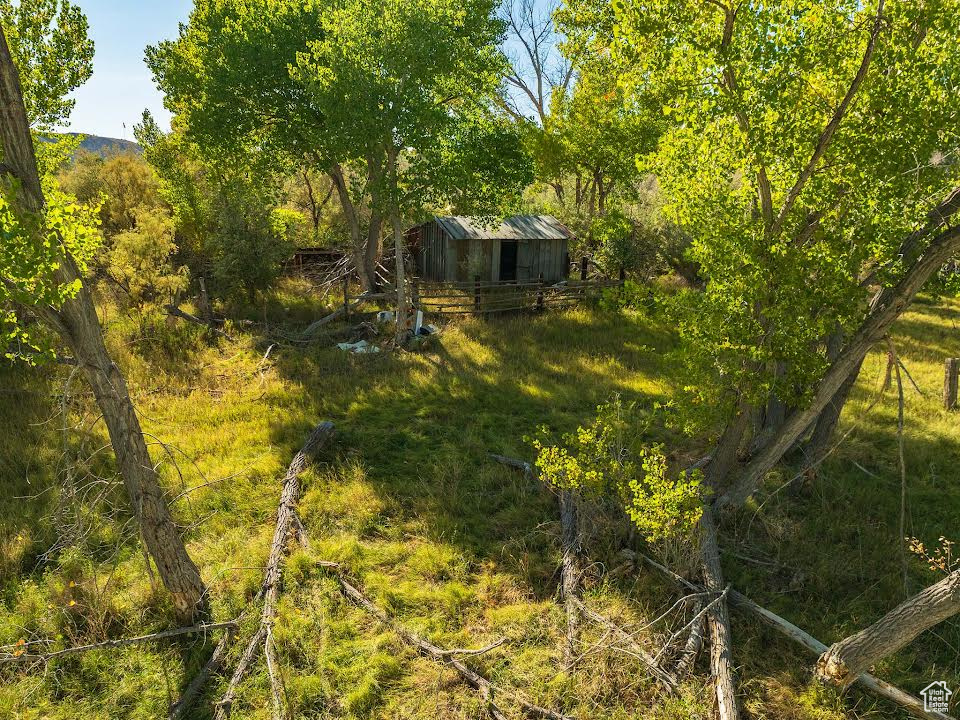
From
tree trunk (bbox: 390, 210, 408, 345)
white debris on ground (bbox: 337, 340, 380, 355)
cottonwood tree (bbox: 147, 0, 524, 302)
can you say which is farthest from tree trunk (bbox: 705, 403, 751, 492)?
cottonwood tree (bbox: 147, 0, 524, 302)

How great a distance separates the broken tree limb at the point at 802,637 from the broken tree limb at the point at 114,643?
486 centimetres

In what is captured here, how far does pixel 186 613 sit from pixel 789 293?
729cm

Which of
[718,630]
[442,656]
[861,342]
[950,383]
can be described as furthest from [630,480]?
[950,383]

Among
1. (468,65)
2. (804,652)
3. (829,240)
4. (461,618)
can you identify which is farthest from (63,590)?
(468,65)

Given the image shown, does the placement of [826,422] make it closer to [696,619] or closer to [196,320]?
[696,619]

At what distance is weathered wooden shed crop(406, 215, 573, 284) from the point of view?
20641 mm

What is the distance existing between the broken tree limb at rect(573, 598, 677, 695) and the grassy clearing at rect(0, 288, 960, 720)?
0.13m

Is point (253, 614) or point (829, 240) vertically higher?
point (829, 240)

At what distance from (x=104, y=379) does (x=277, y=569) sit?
3.03 metres

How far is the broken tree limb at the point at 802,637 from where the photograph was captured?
4547 mm

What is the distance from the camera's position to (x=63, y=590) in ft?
19.6

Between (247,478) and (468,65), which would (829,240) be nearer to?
(247,478)

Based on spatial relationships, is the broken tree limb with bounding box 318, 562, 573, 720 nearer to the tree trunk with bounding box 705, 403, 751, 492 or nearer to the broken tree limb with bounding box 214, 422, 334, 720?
the broken tree limb with bounding box 214, 422, 334, 720

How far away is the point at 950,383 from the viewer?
11.3m
